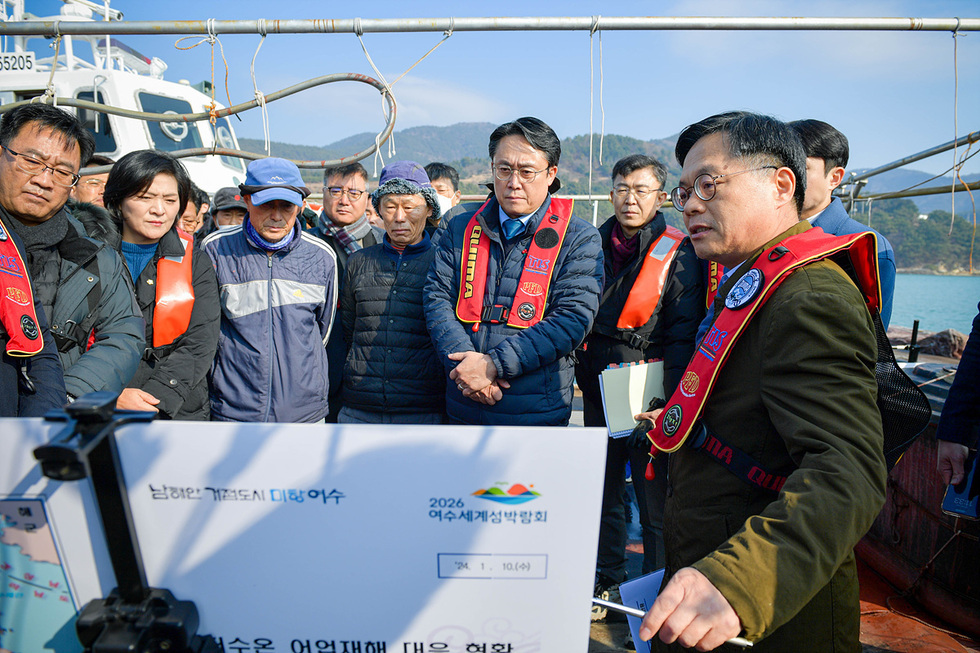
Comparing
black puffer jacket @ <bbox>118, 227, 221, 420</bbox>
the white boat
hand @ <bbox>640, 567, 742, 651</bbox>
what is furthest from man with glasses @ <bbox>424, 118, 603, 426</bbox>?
the white boat

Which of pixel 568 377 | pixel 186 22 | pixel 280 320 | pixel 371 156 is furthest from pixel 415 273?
pixel 186 22

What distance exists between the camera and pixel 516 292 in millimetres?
2557

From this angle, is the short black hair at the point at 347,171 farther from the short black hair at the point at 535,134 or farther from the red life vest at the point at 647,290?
the red life vest at the point at 647,290

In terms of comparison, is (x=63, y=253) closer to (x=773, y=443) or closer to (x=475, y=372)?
(x=475, y=372)

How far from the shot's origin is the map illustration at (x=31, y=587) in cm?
92

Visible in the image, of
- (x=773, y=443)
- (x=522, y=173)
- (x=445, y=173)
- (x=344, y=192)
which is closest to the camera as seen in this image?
(x=773, y=443)

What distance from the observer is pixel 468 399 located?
8.43ft

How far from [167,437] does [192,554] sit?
22cm

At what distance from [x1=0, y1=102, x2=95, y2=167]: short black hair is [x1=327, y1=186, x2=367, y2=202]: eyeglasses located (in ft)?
5.59

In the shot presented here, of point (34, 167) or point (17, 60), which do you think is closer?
point (34, 167)

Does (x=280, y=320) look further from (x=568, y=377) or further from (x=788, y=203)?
(x=788, y=203)

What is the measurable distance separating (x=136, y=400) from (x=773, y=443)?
95.4 inches

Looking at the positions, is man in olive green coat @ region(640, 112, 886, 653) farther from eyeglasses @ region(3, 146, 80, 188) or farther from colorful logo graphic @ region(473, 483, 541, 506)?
eyeglasses @ region(3, 146, 80, 188)

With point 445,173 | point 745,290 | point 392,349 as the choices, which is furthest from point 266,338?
point 445,173
